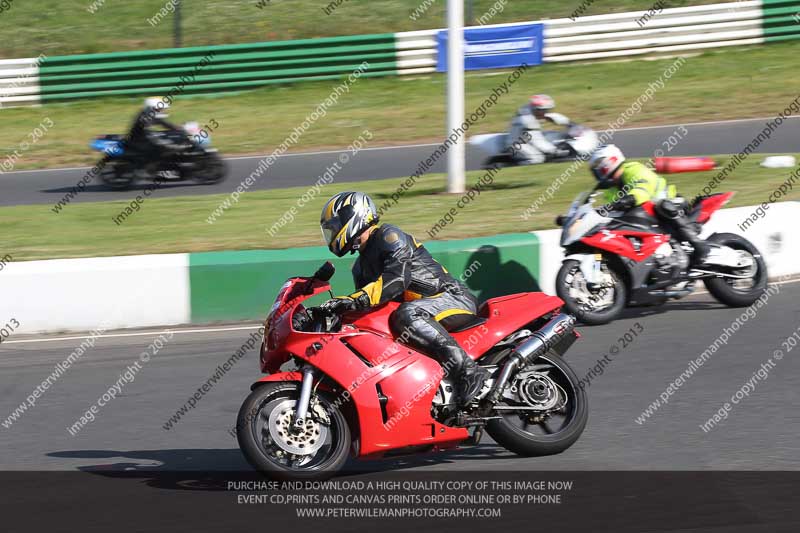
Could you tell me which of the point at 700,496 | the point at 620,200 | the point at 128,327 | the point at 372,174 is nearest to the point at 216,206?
the point at 372,174

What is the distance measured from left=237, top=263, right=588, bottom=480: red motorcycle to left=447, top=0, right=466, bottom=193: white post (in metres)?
7.33

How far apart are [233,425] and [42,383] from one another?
211 centimetres

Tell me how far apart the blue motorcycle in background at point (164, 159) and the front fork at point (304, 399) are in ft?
39.4

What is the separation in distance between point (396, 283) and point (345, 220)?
1.55 feet

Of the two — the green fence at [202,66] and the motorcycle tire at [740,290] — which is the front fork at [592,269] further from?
the green fence at [202,66]

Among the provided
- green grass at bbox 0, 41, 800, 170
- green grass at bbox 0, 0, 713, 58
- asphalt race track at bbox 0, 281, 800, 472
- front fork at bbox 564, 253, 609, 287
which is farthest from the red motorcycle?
green grass at bbox 0, 0, 713, 58

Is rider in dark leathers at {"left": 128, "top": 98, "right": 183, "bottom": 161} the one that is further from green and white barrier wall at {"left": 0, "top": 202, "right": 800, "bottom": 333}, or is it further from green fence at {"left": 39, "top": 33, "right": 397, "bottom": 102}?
green and white barrier wall at {"left": 0, "top": 202, "right": 800, "bottom": 333}

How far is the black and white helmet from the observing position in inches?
251

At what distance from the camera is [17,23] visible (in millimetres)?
27938

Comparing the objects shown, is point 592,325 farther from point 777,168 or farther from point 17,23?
point 17,23

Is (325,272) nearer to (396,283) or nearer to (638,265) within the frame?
(396,283)

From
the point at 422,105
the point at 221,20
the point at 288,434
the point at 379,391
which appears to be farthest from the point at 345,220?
the point at 221,20

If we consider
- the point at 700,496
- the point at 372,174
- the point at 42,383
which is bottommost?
the point at 700,496

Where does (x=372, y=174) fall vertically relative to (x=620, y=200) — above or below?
above
